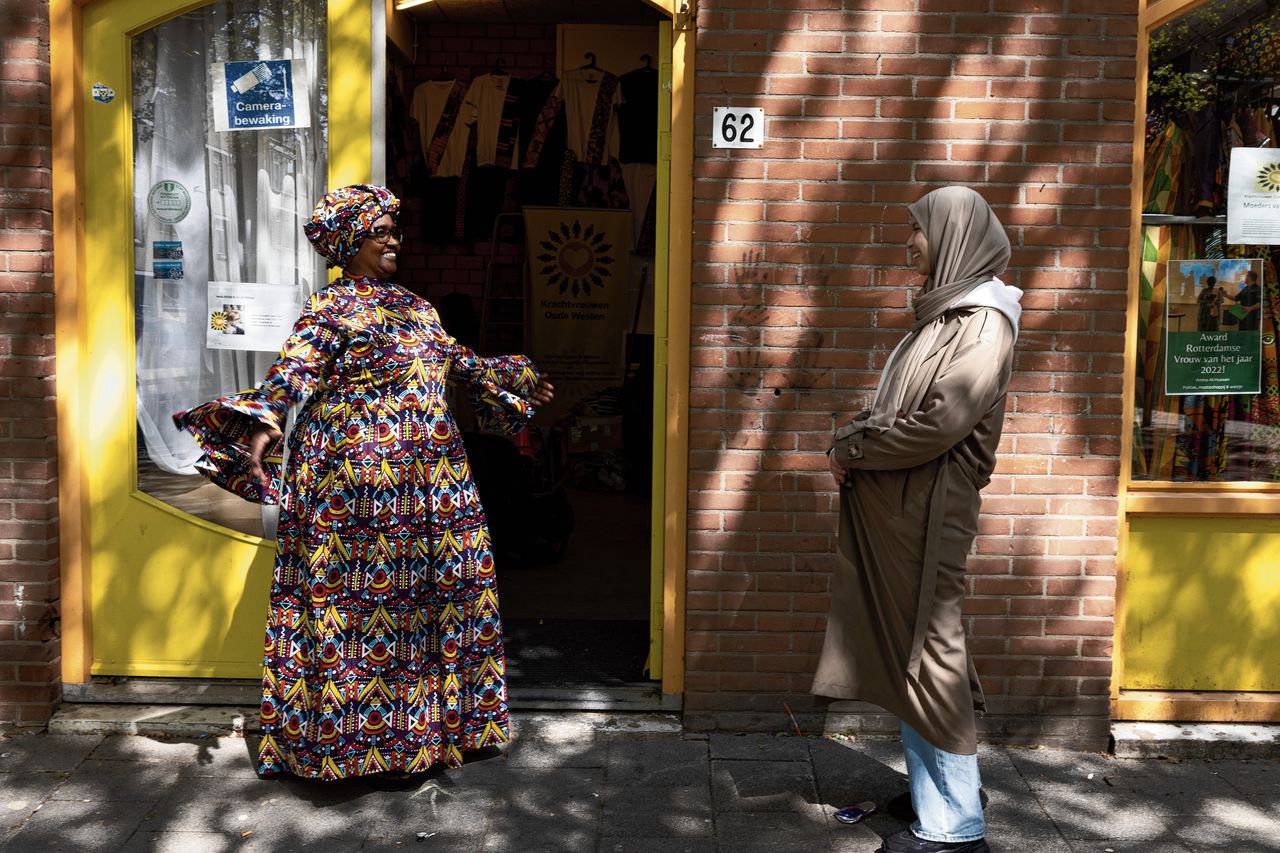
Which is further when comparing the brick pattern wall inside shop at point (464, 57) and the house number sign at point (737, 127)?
the brick pattern wall inside shop at point (464, 57)

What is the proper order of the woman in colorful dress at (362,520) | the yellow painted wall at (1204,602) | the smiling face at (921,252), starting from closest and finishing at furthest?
the smiling face at (921,252) → the woman in colorful dress at (362,520) → the yellow painted wall at (1204,602)

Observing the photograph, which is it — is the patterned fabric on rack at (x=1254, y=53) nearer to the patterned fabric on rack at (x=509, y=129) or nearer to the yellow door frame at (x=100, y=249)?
the yellow door frame at (x=100, y=249)

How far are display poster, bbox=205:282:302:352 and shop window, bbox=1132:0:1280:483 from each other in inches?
131

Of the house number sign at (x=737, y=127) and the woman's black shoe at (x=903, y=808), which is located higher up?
the house number sign at (x=737, y=127)

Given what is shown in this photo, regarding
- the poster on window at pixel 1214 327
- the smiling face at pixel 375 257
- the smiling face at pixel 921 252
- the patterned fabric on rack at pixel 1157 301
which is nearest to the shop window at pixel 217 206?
the smiling face at pixel 375 257

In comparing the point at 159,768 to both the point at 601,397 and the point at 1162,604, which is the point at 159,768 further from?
the point at 601,397

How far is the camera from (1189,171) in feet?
15.2

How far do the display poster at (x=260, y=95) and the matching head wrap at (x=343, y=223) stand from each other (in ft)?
2.74

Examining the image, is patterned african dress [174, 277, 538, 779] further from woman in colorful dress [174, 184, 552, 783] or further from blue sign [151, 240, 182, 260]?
blue sign [151, 240, 182, 260]

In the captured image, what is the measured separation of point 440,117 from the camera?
322 inches

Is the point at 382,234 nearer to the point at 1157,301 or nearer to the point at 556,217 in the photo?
the point at 1157,301

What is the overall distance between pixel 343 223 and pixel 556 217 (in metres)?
4.90

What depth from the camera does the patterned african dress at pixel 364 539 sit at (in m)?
3.90

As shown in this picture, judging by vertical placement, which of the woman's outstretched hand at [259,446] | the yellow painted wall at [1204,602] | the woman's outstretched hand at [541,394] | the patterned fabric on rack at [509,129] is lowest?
the yellow painted wall at [1204,602]
